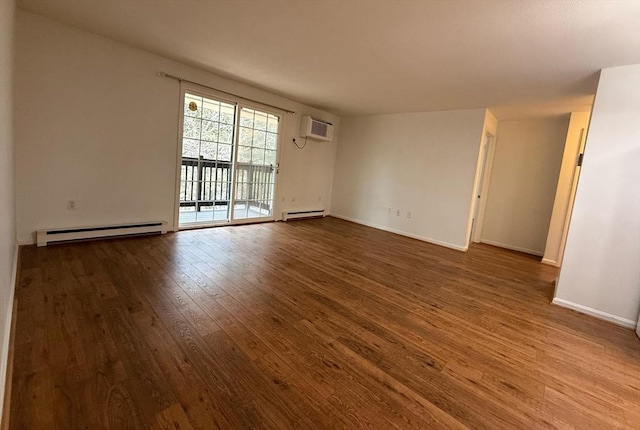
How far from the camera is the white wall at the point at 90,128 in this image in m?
2.86

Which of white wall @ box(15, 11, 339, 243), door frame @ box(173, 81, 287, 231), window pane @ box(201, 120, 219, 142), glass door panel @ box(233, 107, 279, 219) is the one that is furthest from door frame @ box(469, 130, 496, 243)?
white wall @ box(15, 11, 339, 243)

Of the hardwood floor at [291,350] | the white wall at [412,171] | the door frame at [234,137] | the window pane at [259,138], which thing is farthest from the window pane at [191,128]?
the white wall at [412,171]

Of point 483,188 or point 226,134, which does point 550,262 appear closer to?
→ point 483,188

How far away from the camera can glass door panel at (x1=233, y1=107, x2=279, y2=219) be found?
15.8ft

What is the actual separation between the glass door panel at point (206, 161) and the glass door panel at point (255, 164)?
198 millimetres

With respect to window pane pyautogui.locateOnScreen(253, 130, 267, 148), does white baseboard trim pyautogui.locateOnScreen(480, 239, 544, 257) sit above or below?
below

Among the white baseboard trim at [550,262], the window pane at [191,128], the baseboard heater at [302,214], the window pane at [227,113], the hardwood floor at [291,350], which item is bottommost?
the hardwood floor at [291,350]

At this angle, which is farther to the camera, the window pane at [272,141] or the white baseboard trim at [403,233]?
the window pane at [272,141]

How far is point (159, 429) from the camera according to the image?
1145 millimetres

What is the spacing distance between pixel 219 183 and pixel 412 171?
354 centimetres

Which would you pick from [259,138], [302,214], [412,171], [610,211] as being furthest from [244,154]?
[610,211]

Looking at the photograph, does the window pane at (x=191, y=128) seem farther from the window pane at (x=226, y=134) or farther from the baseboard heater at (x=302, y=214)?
the baseboard heater at (x=302, y=214)

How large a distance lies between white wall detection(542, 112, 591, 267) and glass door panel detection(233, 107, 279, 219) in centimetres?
472

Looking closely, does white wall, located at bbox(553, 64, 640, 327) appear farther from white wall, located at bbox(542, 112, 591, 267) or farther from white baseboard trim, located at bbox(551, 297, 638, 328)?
white wall, located at bbox(542, 112, 591, 267)
